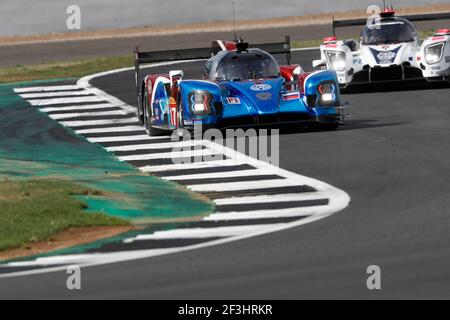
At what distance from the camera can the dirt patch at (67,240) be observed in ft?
37.3

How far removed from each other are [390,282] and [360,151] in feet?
26.0

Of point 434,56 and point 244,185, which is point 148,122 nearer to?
point 434,56

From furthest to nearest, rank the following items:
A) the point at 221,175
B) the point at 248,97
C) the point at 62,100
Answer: the point at 62,100 → the point at 248,97 → the point at 221,175

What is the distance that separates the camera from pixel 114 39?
133ft

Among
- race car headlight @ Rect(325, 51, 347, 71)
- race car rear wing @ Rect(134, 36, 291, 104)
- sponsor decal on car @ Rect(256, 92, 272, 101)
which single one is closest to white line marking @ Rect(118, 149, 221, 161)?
sponsor decal on car @ Rect(256, 92, 272, 101)

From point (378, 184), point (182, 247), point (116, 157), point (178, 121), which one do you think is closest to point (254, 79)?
point (178, 121)

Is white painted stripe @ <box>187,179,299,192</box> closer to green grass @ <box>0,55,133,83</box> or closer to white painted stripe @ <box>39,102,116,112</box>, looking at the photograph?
white painted stripe @ <box>39,102,116,112</box>

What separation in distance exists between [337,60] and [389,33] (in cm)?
133

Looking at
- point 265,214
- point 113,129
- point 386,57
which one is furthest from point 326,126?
point 265,214

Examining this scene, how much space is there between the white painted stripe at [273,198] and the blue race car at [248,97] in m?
4.96

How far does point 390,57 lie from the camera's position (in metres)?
23.7

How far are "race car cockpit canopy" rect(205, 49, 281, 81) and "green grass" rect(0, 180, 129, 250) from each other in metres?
5.40

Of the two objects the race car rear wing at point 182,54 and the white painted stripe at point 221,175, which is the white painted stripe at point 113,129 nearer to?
the race car rear wing at point 182,54

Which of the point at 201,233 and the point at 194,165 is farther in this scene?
the point at 194,165
